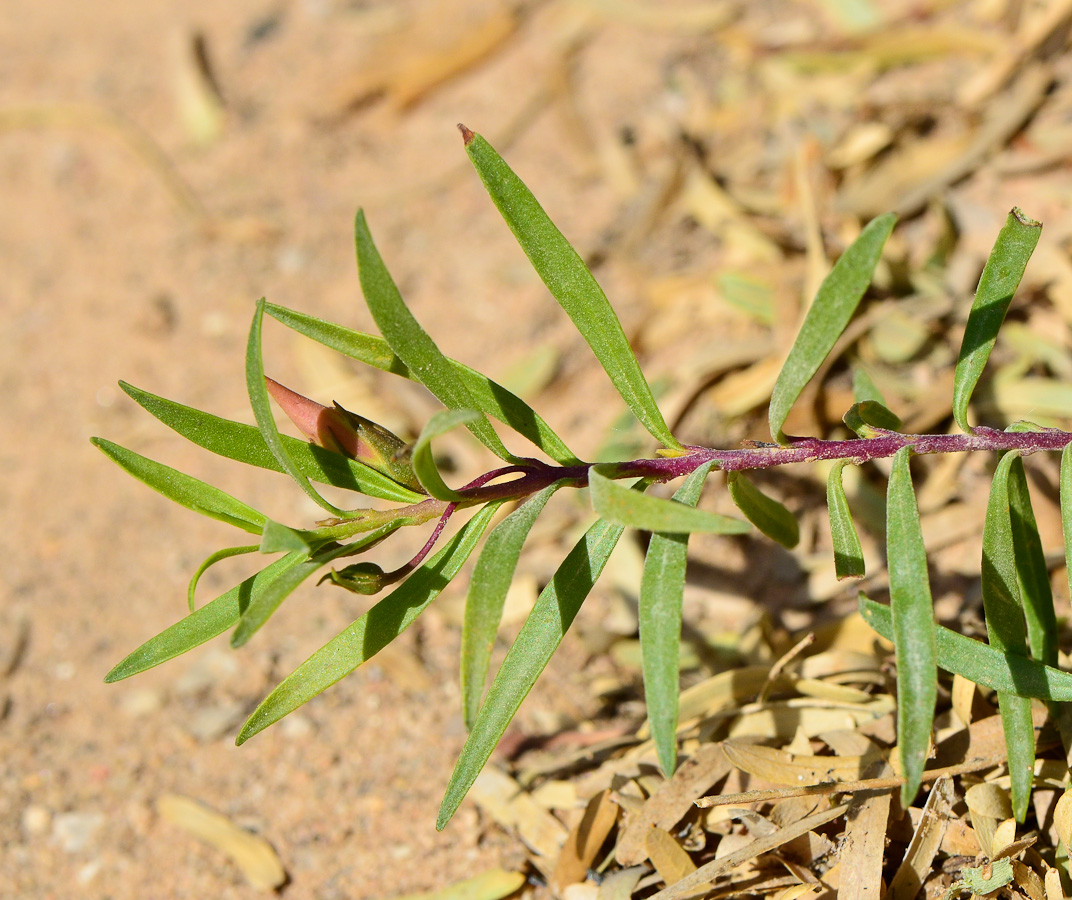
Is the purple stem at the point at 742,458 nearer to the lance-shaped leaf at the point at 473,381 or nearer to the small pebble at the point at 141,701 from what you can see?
the lance-shaped leaf at the point at 473,381

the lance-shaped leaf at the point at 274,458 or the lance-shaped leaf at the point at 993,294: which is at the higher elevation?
the lance-shaped leaf at the point at 274,458

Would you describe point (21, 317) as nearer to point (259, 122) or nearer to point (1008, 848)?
point (259, 122)

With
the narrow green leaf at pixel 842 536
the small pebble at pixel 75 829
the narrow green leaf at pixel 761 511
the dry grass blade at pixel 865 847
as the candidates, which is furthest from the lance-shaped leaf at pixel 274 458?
the small pebble at pixel 75 829

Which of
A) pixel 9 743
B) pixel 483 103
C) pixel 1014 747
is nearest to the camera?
pixel 1014 747

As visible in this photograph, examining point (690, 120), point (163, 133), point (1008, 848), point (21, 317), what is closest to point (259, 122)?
point (163, 133)

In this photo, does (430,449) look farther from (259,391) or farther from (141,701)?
(141,701)

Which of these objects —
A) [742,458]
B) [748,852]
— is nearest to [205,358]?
[742,458]

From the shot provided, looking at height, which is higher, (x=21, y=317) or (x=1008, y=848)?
(x=21, y=317)
